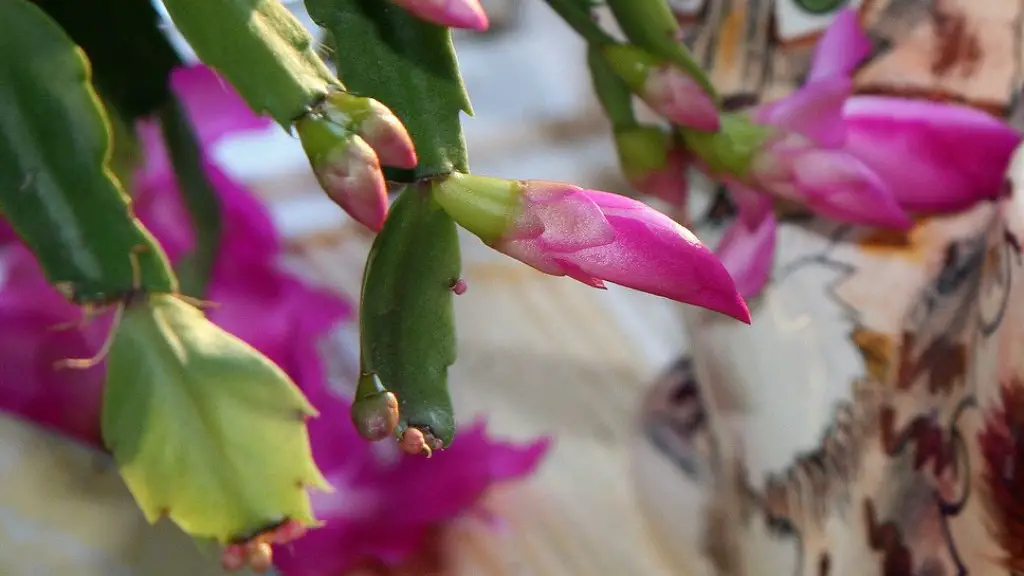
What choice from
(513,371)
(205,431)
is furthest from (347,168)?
(513,371)

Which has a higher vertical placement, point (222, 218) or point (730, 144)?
point (730, 144)

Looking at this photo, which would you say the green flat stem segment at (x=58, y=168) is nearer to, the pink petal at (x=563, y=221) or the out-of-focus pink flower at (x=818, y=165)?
the pink petal at (x=563, y=221)

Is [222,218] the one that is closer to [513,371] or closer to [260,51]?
[260,51]

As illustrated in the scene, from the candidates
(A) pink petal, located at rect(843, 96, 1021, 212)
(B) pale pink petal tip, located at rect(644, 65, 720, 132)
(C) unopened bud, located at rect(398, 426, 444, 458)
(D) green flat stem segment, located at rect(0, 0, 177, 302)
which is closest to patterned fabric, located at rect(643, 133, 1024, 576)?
(A) pink petal, located at rect(843, 96, 1021, 212)

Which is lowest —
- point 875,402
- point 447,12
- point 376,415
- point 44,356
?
point 44,356

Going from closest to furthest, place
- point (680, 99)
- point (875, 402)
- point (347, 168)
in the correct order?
point (347, 168) → point (680, 99) → point (875, 402)

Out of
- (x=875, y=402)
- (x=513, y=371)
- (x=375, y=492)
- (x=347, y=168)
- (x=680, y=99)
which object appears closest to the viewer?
(x=347, y=168)

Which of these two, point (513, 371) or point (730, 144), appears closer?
point (730, 144)

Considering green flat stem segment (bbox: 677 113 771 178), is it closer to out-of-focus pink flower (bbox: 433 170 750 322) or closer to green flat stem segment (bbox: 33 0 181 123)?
out-of-focus pink flower (bbox: 433 170 750 322)
